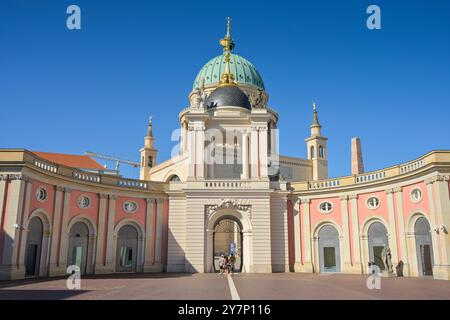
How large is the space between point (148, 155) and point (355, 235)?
136 ft

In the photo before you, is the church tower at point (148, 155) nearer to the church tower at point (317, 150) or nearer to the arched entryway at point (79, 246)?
the church tower at point (317, 150)

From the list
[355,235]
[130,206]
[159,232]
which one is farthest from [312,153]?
[130,206]

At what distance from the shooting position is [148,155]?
67.1 m

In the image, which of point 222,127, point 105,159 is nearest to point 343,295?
point 222,127

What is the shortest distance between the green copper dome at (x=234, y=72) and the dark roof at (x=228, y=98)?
13.7 metres

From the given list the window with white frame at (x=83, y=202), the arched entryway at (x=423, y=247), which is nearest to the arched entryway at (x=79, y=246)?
the window with white frame at (x=83, y=202)

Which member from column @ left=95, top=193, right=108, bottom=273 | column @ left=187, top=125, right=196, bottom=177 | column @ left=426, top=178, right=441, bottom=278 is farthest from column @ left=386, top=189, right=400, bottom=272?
column @ left=95, top=193, right=108, bottom=273

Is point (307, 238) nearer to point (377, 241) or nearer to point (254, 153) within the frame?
point (377, 241)

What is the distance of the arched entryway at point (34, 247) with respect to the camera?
2758cm
